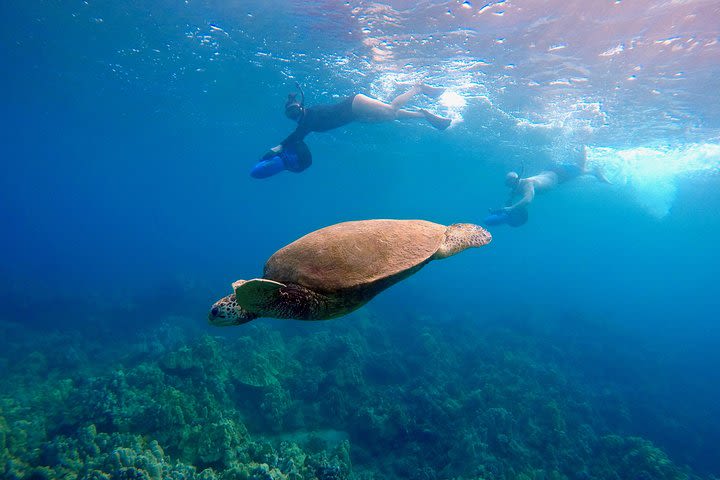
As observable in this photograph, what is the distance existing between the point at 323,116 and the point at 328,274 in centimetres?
1172

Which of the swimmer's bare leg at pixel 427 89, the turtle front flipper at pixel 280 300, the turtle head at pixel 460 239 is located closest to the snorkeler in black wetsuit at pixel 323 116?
the swimmer's bare leg at pixel 427 89

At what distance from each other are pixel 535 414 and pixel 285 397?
882cm

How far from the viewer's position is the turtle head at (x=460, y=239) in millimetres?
3299

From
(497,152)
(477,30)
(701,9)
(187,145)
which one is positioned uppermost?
(187,145)

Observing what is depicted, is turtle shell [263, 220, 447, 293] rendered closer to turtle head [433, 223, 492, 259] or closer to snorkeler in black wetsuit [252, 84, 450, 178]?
turtle head [433, 223, 492, 259]

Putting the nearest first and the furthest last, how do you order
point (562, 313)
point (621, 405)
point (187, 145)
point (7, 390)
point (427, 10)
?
point (7, 390), point (427, 10), point (621, 405), point (562, 313), point (187, 145)

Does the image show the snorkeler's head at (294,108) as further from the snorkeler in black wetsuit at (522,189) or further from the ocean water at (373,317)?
the snorkeler in black wetsuit at (522,189)

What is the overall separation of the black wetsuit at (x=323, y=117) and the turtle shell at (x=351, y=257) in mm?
8675

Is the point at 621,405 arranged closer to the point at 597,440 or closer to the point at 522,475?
the point at 597,440

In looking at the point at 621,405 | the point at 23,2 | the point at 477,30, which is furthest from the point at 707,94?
the point at 23,2

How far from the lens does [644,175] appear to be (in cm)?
3353

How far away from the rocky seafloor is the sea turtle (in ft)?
15.6

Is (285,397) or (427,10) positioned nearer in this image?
(285,397)

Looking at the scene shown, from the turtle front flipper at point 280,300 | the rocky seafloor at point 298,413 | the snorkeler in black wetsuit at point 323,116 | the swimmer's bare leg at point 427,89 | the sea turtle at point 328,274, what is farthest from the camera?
the swimmer's bare leg at point 427,89
